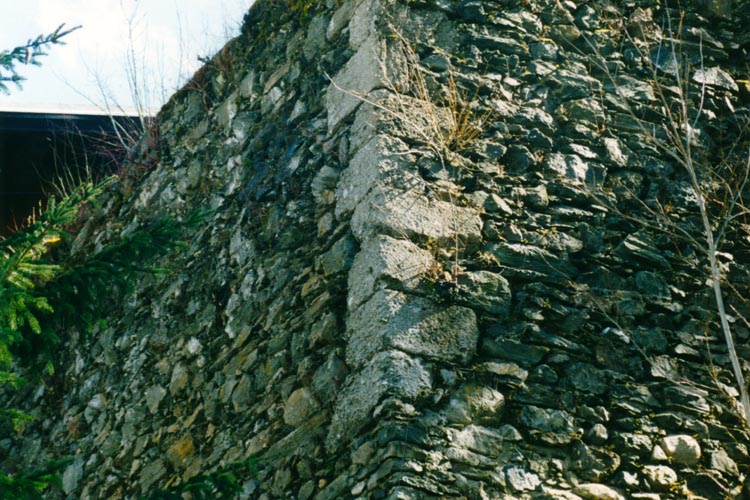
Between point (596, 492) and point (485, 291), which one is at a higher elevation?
point (485, 291)

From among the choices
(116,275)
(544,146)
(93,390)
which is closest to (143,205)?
(93,390)

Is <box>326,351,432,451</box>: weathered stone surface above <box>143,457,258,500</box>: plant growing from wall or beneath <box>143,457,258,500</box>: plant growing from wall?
beneath

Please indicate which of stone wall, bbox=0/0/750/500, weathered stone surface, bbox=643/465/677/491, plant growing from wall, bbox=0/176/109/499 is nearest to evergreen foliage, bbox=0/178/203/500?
plant growing from wall, bbox=0/176/109/499

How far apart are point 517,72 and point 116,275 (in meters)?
2.43

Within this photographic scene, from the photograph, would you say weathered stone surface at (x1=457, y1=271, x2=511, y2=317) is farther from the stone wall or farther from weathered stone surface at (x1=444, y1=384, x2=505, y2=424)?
weathered stone surface at (x1=444, y1=384, x2=505, y2=424)

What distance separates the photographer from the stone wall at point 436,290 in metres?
3.95

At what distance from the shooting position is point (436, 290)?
418 cm

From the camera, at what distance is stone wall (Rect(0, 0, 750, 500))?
13.0 ft

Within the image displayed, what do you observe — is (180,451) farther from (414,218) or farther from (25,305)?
(414,218)

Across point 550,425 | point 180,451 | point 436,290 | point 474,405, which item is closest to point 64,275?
point 180,451

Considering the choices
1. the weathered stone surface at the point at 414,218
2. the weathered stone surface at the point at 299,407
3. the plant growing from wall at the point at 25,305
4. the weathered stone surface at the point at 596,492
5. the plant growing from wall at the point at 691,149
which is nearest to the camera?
the plant growing from wall at the point at 25,305

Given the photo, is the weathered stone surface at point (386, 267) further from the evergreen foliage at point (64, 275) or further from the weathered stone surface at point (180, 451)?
the weathered stone surface at point (180, 451)

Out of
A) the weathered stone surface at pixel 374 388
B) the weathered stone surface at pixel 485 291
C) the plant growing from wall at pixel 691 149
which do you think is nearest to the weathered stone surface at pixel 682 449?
the plant growing from wall at pixel 691 149

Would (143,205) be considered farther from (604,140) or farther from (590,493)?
(590,493)
